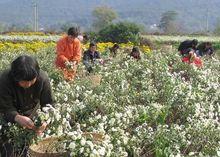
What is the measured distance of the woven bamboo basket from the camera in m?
4.82

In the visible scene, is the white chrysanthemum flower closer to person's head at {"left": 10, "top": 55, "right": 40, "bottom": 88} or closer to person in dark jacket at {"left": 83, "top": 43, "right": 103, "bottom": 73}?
person's head at {"left": 10, "top": 55, "right": 40, "bottom": 88}

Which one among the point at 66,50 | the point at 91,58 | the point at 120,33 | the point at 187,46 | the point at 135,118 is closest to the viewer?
the point at 135,118

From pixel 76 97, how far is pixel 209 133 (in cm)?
237

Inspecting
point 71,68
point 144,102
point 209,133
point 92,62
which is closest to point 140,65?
point 92,62

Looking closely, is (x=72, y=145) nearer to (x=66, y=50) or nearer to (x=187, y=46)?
(x=66, y=50)

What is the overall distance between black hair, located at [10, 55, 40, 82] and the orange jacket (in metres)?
5.48

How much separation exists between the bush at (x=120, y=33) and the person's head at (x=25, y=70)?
2054 centimetres

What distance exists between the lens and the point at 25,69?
4.54 metres

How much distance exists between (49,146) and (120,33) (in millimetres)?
21328

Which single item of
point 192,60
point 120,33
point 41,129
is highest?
point 41,129

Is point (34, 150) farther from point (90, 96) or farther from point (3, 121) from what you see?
point (90, 96)

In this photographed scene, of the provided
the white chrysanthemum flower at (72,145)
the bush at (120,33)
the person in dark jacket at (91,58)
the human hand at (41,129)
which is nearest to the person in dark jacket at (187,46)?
the person in dark jacket at (91,58)

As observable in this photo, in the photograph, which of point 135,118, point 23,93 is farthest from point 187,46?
point 23,93

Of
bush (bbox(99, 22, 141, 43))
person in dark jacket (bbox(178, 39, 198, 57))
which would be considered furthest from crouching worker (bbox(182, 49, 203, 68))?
bush (bbox(99, 22, 141, 43))
